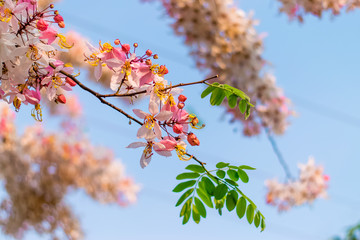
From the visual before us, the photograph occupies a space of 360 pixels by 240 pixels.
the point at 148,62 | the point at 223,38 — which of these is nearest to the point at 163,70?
the point at 148,62

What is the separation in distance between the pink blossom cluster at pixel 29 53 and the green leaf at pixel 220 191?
0.38 m

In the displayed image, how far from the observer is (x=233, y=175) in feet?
2.72

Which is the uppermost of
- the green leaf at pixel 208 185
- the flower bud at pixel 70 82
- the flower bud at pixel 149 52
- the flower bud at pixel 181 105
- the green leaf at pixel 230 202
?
the flower bud at pixel 149 52

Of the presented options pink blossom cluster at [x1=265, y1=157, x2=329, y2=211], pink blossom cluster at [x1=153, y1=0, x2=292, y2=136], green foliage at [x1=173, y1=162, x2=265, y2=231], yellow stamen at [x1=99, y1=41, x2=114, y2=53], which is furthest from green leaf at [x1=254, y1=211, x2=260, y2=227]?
pink blossom cluster at [x1=265, y1=157, x2=329, y2=211]

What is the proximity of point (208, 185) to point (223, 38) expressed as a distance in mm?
2153

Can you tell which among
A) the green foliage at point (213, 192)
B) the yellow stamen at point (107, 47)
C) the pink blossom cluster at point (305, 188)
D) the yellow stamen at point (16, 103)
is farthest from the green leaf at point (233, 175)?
the pink blossom cluster at point (305, 188)

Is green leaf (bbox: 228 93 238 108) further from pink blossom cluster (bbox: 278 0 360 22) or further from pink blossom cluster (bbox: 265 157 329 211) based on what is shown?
pink blossom cluster (bbox: 265 157 329 211)

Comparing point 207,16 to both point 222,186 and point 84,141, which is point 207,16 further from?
point 84,141

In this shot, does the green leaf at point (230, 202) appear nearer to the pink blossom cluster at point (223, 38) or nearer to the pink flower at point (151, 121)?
the pink flower at point (151, 121)

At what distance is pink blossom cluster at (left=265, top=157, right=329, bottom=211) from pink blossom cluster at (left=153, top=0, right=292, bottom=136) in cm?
170

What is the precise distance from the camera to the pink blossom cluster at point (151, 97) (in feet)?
2.53

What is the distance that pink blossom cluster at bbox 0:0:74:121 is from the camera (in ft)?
2.33

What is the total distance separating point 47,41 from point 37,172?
Answer: 4054mm

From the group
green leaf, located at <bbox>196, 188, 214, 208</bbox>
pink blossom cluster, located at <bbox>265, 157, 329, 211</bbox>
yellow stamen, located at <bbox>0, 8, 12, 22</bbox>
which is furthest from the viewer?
pink blossom cluster, located at <bbox>265, 157, 329, 211</bbox>
